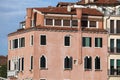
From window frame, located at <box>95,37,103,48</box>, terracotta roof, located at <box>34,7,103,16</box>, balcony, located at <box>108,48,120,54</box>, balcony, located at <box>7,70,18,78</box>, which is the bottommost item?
balcony, located at <box>7,70,18,78</box>

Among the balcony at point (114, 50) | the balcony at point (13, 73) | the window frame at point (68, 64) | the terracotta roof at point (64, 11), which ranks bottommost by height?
the balcony at point (13, 73)

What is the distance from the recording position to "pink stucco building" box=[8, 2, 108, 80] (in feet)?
263

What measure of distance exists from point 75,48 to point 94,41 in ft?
9.23

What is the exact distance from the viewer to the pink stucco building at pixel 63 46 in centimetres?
8031

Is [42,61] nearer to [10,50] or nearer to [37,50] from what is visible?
[37,50]

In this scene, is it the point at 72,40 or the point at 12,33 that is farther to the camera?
the point at 12,33

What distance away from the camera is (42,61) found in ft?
263

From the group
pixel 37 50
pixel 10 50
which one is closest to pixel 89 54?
pixel 37 50

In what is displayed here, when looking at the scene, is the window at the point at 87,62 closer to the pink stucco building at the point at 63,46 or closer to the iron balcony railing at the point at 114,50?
the pink stucco building at the point at 63,46

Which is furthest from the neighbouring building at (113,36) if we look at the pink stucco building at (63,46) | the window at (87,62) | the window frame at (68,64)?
the window frame at (68,64)

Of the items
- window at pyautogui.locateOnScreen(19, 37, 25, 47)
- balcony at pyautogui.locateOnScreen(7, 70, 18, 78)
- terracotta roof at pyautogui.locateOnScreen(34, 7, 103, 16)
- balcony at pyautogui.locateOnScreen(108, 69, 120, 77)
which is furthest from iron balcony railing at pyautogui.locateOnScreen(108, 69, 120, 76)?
balcony at pyautogui.locateOnScreen(7, 70, 18, 78)

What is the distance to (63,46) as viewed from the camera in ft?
266

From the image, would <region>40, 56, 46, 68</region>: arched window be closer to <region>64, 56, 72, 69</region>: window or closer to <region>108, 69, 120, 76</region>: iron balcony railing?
<region>64, 56, 72, 69</region>: window

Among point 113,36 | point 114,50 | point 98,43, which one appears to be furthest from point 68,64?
point 113,36
